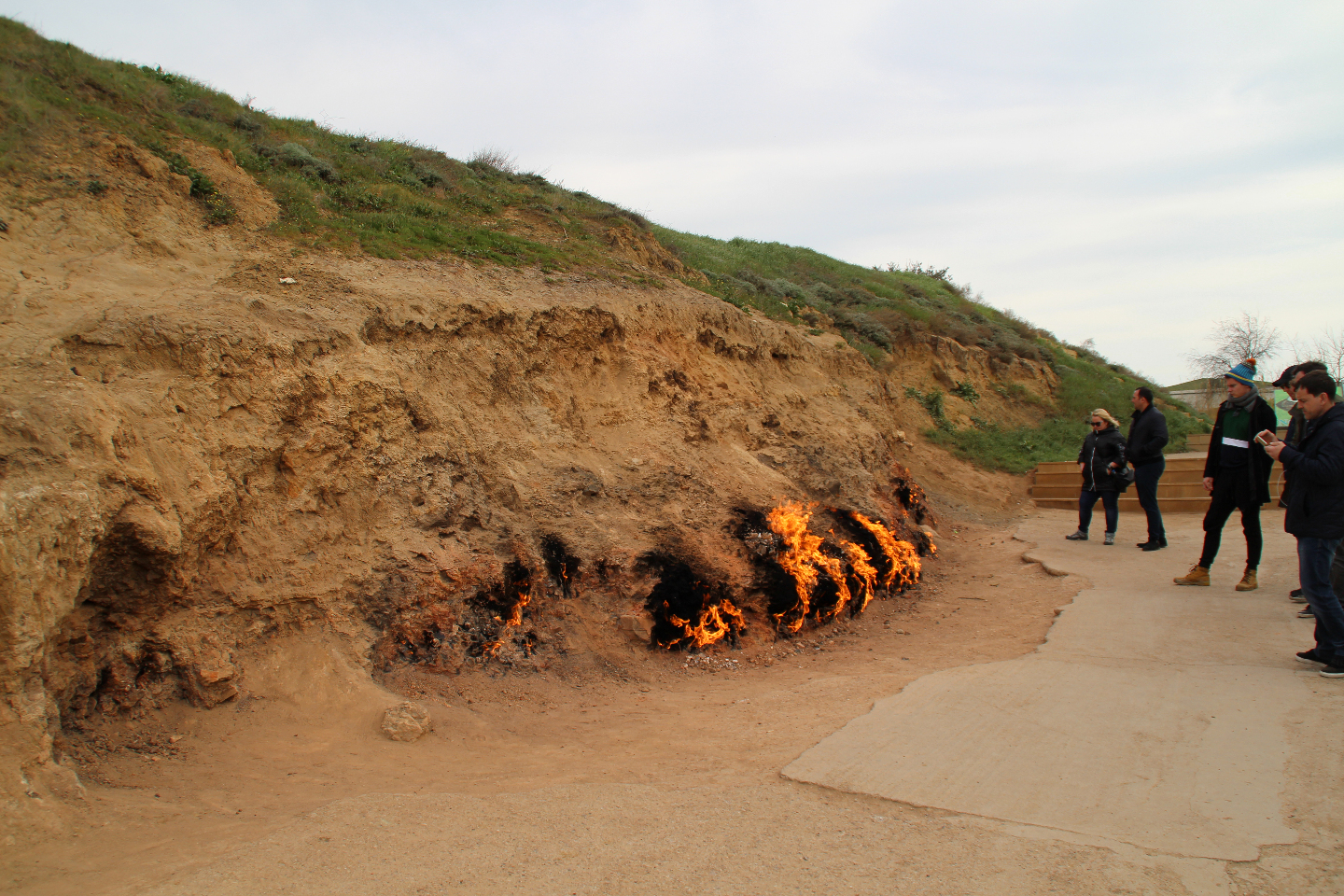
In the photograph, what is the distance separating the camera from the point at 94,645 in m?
4.27

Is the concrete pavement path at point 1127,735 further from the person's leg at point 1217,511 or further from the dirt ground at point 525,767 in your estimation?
the person's leg at point 1217,511

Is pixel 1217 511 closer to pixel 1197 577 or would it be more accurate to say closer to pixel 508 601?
pixel 1197 577

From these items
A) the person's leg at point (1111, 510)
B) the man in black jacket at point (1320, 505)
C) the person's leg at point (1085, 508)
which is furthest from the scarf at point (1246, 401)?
the person's leg at point (1085, 508)

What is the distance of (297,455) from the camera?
5406 mm

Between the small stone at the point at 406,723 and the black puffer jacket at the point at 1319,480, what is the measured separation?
5684 millimetres

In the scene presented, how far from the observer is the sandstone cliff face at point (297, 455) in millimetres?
4059

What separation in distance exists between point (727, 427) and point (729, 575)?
2.27 metres

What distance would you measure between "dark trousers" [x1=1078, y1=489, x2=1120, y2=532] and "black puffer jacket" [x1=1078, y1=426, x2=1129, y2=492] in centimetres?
11

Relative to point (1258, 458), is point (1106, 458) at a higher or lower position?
lower

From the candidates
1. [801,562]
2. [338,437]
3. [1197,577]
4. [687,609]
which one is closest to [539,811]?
[687,609]

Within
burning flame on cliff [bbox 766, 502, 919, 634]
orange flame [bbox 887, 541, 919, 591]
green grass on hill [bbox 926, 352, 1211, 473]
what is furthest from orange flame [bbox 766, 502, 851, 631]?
green grass on hill [bbox 926, 352, 1211, 473]

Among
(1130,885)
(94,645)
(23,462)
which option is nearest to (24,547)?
(23,462)

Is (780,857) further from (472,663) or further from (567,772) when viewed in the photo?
(472,663)

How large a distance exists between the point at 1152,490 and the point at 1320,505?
15.6 feet
